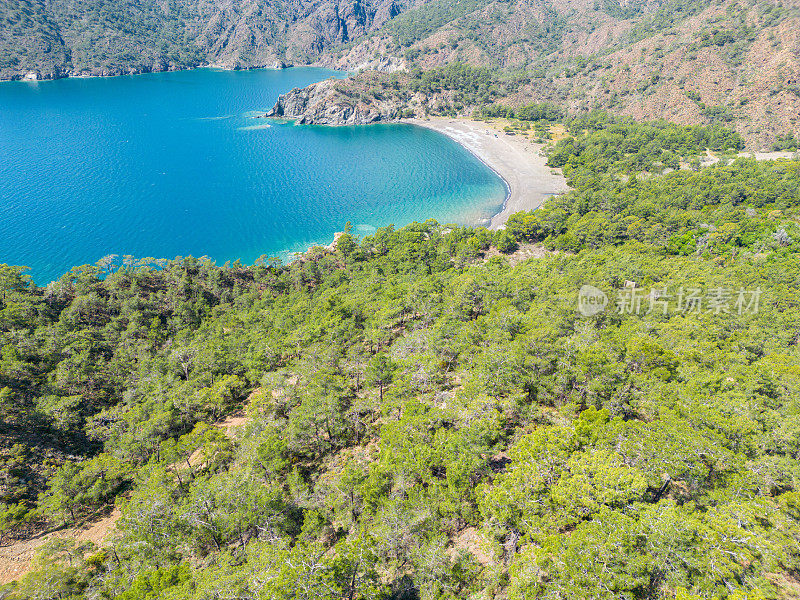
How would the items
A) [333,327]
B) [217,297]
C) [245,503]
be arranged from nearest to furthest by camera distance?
[245,503]
[333,327]
[217,297]

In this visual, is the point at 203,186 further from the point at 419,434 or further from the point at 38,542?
the point at 419,434

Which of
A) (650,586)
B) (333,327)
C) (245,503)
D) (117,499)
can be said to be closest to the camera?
(650,586)

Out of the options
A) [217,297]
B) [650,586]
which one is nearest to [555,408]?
[650,586]

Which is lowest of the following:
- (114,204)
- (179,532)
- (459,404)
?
(179,532)

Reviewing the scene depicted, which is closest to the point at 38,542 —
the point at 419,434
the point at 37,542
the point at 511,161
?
the point at 37,542

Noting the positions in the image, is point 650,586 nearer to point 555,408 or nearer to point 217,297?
point 555,408
